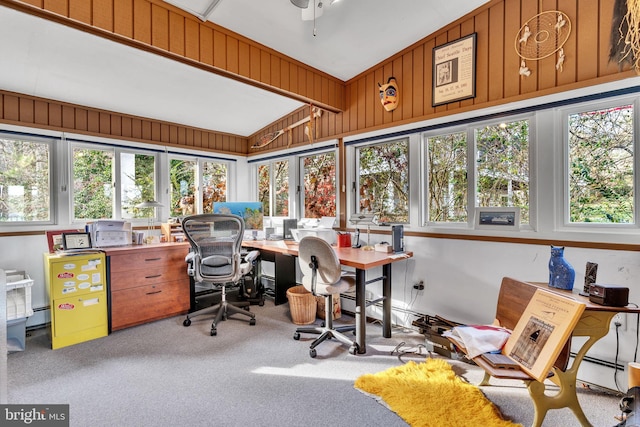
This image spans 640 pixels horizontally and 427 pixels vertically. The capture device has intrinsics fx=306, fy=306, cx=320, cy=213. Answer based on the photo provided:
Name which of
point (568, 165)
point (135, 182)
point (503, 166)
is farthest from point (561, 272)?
point (135, 182)

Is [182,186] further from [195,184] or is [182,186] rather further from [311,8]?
[311,8]

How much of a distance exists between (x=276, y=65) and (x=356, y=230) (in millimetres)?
1857

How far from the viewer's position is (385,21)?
8.30 ft

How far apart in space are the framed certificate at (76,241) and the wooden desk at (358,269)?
5.21 ft

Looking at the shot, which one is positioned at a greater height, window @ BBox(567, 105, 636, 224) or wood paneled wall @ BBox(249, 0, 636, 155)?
wood paneled wall @ BBox(249, 0, 636, 155)

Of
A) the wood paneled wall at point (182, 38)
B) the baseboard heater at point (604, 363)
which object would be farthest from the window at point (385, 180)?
the baseboard heater at point (604, 363)

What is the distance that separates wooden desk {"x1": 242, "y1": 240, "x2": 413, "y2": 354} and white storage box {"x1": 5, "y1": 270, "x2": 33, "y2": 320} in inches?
80.1

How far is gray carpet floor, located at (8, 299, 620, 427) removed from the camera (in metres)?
1.78

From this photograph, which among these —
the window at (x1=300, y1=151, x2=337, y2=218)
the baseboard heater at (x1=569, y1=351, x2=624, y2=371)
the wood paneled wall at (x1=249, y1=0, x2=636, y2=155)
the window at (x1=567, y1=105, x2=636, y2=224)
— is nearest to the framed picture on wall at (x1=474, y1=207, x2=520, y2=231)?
the window at (x1=567, y1=105, x2=636, y2=224)

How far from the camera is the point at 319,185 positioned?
161 inches

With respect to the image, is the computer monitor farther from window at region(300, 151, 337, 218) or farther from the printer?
the printer

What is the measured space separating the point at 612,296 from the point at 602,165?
44.3 inches

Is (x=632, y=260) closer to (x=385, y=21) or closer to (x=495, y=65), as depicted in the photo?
(x=495, y=65)

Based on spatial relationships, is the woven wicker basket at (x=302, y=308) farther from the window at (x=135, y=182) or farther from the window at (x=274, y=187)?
the window at (x=135, y=182)
